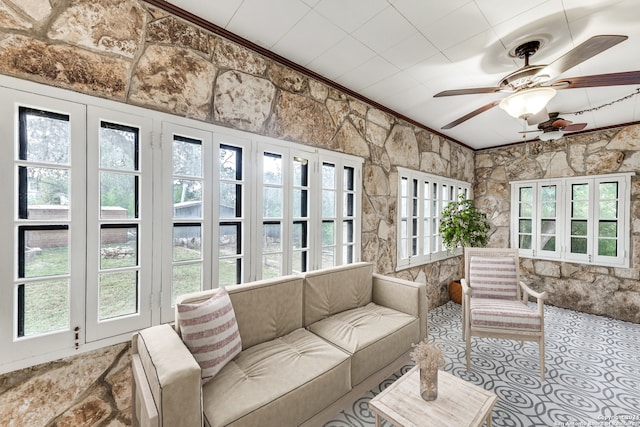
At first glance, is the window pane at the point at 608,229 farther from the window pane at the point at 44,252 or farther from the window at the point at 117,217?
the window pane at the point at 44,252

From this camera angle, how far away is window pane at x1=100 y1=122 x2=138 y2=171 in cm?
167

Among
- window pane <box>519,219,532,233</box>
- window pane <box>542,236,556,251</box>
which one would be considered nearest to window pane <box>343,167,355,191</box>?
window pane <box>519,219,532,233</box>

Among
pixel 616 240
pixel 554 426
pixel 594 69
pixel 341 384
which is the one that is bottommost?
pixel 554 426

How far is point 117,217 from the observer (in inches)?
→ 67.0

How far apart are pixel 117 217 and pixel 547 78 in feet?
10.3

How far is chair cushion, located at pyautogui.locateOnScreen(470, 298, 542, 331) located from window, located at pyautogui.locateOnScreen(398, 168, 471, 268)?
4.11 ft

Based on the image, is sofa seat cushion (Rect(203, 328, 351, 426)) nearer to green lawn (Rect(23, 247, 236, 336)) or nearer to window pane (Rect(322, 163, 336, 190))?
green lawn (Rect(23, 247, 236, 336))

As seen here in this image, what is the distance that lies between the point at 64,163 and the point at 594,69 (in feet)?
13.6

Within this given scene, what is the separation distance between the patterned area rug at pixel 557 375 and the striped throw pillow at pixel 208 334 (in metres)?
0.94

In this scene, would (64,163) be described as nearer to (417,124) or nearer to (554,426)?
(554,426)

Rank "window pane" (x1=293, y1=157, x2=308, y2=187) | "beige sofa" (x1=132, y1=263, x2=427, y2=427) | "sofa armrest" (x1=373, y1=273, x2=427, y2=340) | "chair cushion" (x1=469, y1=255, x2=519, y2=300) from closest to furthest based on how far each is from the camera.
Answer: "beige sofa" (x1=132, y1=263, x2=427, y2=427) → "sofa armrest" (x1=373, y1=273, x2=427, y2=340) → "window pane" (x1=293, y1=157, x2=308, y2=187) → "chair cushion" (x1=469, y1=255, x2=519, y2=300)

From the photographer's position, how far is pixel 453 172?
476 centimetres

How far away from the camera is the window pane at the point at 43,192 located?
57.1 inches

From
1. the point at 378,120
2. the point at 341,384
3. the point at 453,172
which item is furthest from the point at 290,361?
the point at 453,172
